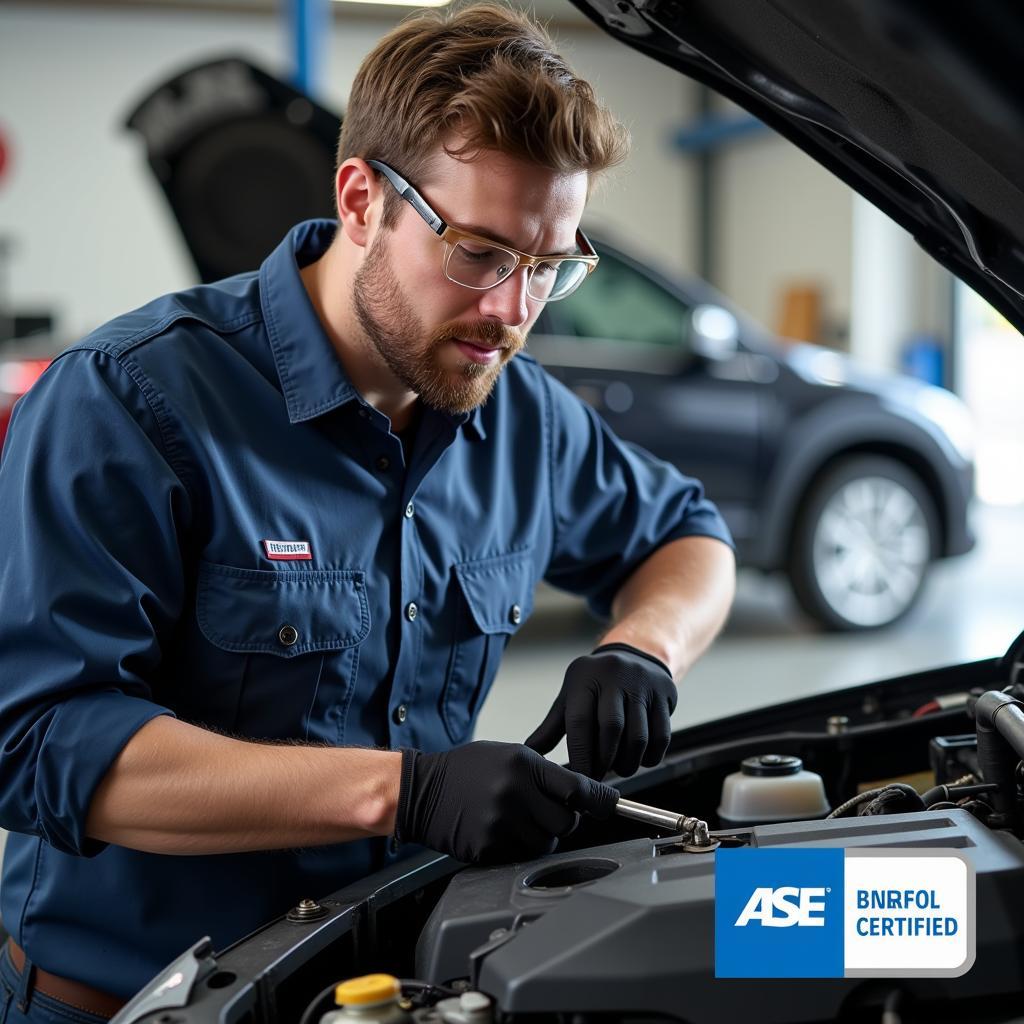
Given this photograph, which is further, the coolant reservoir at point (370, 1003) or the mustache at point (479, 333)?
the mustache at point (479, 333)

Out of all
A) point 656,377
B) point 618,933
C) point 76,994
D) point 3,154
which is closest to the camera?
point 618,933

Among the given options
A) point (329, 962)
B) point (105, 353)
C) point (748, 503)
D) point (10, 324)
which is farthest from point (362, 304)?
point (10, 324)

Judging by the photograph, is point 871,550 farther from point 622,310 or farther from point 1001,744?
point 1001,744

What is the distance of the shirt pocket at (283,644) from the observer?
130 cm

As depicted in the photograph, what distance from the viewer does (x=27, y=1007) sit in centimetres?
128

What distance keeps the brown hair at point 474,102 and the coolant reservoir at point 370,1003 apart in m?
0.83

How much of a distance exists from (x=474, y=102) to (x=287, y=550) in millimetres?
509

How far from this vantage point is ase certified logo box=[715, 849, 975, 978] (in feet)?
2.91

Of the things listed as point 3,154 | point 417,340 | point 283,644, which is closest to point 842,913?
point 283,644

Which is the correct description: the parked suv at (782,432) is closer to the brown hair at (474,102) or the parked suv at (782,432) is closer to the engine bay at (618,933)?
the brown hair at (474,102)

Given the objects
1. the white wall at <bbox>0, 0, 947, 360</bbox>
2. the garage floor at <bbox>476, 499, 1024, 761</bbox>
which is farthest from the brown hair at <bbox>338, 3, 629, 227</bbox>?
the white wall at <bbox>0, 0, 947, 360</bbox>

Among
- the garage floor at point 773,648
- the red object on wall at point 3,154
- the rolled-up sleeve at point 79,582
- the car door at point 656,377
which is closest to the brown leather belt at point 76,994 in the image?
the rolled-up sleeve at point 79,582

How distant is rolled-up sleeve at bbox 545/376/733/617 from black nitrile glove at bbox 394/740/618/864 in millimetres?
621

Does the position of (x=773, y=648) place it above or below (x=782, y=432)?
below
